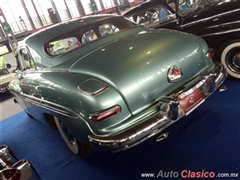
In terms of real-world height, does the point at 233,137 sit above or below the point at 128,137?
below

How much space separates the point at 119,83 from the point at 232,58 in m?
2.59

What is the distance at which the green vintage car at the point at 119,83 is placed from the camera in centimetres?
182

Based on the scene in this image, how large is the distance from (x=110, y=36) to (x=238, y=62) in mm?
2229

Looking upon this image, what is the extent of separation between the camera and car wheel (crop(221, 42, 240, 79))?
135 inches

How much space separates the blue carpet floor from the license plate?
1.79ft

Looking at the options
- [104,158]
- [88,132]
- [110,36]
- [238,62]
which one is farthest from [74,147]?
[238,62]

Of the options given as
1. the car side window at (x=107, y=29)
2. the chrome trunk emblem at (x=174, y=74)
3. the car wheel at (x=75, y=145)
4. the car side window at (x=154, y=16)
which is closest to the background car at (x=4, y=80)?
the car side window at (x=154, y=16)

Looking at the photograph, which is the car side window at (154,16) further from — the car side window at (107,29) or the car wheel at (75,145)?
the car wheel at (75,145)

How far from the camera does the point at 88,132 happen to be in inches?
74.9

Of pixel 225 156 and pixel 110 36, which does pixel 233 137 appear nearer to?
pixel 225 156

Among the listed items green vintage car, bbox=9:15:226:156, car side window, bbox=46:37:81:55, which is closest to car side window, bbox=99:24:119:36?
green vintage car, bbox=9:15:226:156

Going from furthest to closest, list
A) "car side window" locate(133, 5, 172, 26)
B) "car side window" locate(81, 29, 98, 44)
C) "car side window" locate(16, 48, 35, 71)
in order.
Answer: "car side window" locate(133, 5, 172, 26) < "car side window" locate(16, 48, 35, 71) < "car side window" locate(81, 29, 98, 44)

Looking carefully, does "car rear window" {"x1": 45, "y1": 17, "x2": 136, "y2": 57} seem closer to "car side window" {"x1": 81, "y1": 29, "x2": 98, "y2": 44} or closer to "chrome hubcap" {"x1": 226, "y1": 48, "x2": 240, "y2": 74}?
"car side window" {"x1": 81, "y1": 29, "x2": 98, "y2": 44}

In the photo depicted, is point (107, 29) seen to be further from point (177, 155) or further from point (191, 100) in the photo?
point (177, 155)
